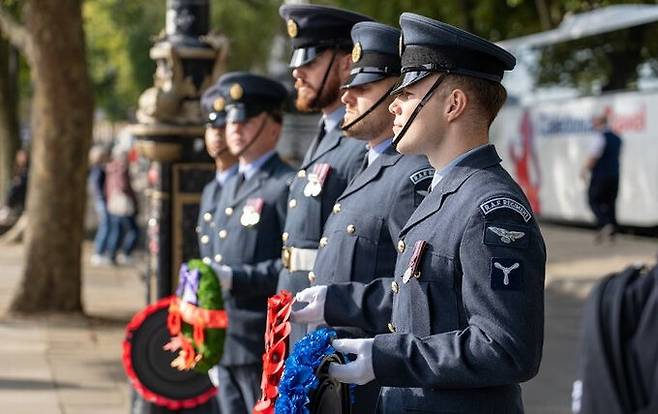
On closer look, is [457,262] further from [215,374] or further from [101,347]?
[101,347]

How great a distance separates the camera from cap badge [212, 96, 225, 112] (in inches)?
252

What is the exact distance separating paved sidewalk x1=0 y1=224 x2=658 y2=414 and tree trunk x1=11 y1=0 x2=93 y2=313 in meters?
0.29

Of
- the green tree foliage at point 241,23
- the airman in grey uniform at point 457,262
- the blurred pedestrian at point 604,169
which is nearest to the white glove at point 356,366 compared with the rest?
the airman in grey uniform at point 457,262

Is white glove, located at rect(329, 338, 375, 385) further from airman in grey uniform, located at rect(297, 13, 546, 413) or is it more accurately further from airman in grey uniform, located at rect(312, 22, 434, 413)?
airman in grey uniform, located at rect(312, 22, 434, 413)

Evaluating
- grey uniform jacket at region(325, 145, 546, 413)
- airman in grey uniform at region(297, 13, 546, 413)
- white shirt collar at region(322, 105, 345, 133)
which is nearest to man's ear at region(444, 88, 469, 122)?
airman in grey uniform at region(297, 13, 546, 413)

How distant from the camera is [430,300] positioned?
347 cm

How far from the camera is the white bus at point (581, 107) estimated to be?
70.4 feet

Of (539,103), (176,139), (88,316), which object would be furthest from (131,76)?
(176,139)

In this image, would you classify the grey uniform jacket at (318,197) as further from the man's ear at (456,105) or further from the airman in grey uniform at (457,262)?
the man's ear at (456,105)

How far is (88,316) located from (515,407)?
9609 millimetres

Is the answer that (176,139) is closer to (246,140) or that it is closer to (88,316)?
(246,140)

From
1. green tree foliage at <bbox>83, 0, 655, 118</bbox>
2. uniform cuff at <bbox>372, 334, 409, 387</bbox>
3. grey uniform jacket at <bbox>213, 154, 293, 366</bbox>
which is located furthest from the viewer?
green tree foliage at <bbox>83, 0, 655, 118</bbox>

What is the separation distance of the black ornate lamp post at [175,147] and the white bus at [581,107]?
1381 centimetres

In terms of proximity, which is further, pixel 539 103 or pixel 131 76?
pixel 131 76
